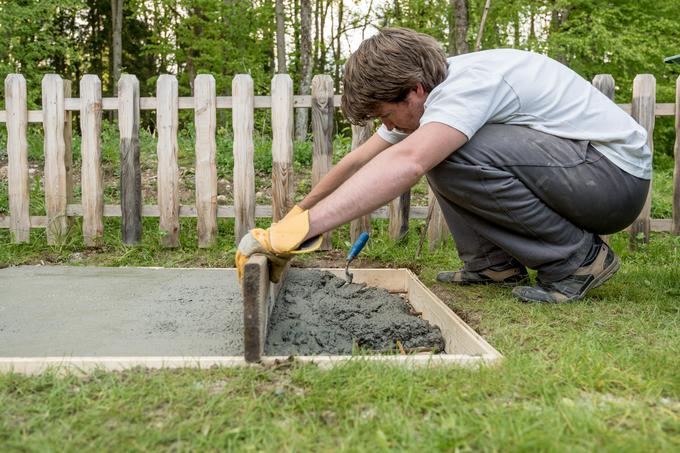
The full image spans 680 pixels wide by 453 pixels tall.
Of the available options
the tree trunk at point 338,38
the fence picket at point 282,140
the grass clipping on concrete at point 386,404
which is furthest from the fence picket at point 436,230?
the tree trunk at point 338,38

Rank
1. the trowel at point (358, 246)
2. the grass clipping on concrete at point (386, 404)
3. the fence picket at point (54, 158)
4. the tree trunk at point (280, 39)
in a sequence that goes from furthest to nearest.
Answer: the tree trunk at point (280, 39) → the fence picket at point (54, 158) → the trowel at point (358, 246) → the grass clipping on concrete at point (386, 404)

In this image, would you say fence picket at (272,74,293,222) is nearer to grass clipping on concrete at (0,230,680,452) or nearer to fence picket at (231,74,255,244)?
fence picket at (231,74,255,244)

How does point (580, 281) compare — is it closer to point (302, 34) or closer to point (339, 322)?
point (339, 322)

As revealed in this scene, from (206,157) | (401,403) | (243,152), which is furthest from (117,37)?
(401,403)

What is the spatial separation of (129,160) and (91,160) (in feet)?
0.97

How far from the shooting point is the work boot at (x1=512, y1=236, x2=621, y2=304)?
8.11ft

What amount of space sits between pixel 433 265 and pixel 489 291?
86 centimetres

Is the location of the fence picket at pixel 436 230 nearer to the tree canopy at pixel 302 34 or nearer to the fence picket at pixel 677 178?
the fence picket at pixel 677 178

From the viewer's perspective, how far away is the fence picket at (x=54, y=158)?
4.23 metres

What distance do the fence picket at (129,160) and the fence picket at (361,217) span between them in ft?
5.34

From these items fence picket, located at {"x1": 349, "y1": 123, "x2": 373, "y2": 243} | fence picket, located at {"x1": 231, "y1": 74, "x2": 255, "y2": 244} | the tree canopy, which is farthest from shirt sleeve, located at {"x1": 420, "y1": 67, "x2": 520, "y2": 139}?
the tree canopy

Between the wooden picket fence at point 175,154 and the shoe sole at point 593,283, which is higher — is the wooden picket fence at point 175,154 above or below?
above

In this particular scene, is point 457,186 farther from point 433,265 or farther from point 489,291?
point 433,265

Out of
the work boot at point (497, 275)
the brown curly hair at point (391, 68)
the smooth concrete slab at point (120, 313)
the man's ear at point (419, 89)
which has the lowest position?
the smooth concrete slab at point (120, 313)
